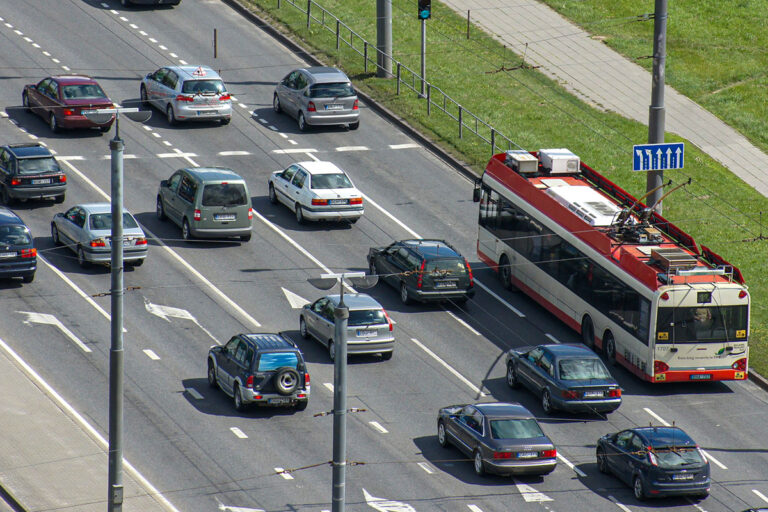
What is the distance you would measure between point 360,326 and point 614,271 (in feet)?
22.9

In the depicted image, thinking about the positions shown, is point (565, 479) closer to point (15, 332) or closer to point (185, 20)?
point (15, 332)

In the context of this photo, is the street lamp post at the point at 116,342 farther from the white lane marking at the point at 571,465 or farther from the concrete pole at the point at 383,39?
the concrete pole at the point at 383,39

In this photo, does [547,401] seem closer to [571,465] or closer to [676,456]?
[571,465]

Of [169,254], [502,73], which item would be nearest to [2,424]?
[169,254]

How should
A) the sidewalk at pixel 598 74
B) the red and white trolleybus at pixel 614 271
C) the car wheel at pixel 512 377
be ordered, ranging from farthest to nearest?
the sidewalk at pixel 598 74, the red and white trolleybus at pixel 614 271, the car wheel at pixel 512 377

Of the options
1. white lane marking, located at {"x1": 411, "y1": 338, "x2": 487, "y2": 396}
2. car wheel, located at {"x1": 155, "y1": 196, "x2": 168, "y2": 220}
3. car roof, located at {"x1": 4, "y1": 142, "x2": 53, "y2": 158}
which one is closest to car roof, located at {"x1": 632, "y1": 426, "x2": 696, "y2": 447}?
white lane marking, located at {"x1": 411, "y1": 338, "x2": 487, "y2": 396}

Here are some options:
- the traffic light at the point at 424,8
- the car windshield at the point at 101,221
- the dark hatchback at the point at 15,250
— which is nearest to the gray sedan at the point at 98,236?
the car windshield at the point at 101,221

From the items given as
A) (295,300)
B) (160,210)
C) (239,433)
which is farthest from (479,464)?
(160,210)

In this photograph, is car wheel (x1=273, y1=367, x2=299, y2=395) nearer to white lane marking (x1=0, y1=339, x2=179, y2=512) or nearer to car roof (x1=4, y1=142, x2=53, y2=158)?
white lane marking (x1=0, y1=339, x2=179, y2=512)

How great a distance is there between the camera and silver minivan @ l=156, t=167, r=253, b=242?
44188 millimetres

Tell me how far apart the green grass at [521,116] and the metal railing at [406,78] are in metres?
0.22

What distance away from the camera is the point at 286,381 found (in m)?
34.8

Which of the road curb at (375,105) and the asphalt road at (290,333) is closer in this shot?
the asphalt road at (290,333)

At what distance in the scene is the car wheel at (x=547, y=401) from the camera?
3631 cm
